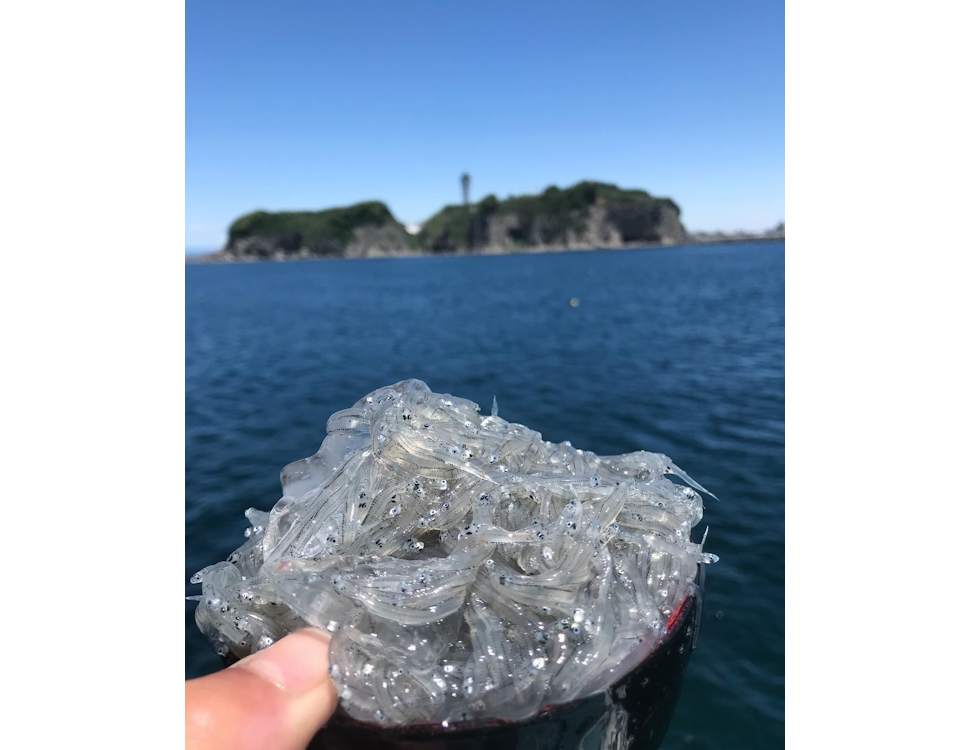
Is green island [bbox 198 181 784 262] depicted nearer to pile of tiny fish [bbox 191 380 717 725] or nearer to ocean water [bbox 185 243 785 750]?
ocean water [bbox 185 243 785 750]

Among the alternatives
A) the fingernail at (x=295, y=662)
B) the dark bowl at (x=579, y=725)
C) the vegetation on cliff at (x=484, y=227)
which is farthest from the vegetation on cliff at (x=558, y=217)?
the fingernail at (x=295, y=662)

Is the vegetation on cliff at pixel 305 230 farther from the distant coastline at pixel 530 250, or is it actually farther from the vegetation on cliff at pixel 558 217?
the vegetation on cliff at pixel 558 217

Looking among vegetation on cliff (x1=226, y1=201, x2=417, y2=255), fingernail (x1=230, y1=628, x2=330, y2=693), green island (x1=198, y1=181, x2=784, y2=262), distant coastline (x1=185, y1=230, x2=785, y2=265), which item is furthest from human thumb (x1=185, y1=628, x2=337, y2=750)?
vegetation on cliff (x1=226, y1=201, x2=417, y2=255)
